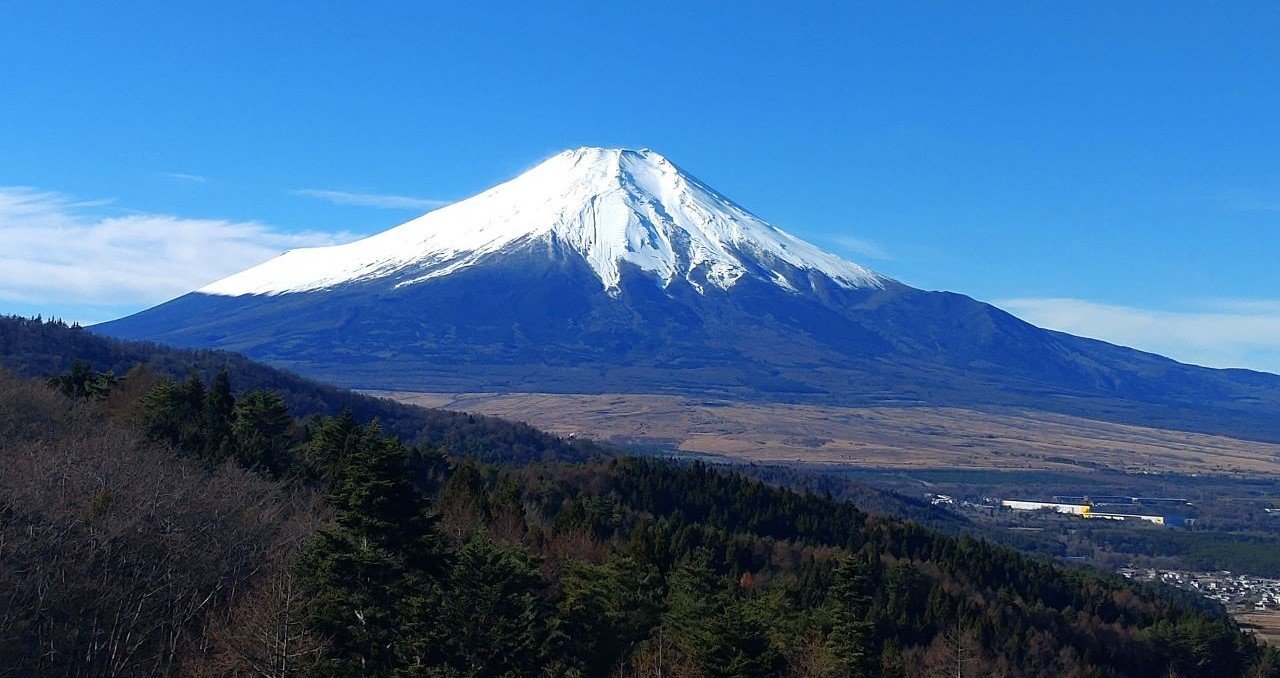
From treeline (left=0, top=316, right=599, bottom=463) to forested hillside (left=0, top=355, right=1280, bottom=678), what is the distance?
4244 cm

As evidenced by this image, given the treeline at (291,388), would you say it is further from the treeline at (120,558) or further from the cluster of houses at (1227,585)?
the treeline at (120,558)

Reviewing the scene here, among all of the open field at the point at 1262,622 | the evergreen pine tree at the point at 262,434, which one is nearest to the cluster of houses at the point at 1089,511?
the open field at the point at 1262,622

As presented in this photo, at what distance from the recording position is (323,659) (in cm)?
2456

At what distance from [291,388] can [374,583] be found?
99.4m

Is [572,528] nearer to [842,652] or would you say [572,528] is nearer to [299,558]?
[842,652]

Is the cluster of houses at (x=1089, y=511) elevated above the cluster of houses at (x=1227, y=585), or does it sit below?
above

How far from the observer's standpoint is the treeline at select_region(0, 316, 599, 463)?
98.4 meters

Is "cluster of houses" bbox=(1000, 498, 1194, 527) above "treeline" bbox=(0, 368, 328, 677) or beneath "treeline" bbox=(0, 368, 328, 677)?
beneath

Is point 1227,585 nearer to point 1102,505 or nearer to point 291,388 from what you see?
point 1102,505

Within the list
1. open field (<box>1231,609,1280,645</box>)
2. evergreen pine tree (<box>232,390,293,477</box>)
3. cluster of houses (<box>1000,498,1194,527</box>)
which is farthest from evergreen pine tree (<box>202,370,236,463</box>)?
cluster of houses (<box>1000,498,1194,527</box>)

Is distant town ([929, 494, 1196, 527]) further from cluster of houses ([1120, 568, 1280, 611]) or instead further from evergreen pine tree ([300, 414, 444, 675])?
evergreen pine tree ([300, 414, 444, 675])

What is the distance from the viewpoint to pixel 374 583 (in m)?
25.5

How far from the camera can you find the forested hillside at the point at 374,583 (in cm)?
2522

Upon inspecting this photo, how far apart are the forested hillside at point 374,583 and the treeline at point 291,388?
4244 cm
